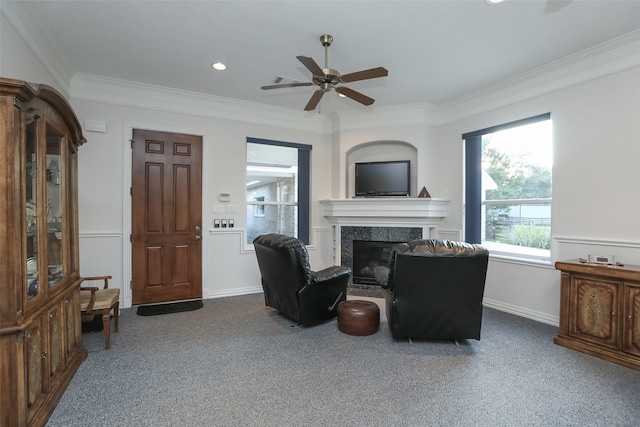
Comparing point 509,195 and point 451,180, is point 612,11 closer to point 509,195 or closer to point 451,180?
point 509,195

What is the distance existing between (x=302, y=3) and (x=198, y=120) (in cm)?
265

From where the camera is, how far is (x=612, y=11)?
2668mm

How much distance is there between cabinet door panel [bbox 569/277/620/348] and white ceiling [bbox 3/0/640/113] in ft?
7.56

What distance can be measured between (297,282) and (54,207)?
6.93 feet

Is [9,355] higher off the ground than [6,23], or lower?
lower

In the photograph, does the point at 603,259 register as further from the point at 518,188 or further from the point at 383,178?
the point at 383,178

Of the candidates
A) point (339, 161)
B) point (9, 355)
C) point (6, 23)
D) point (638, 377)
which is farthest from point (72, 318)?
point (638, 377)

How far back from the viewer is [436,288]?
2.86 metres

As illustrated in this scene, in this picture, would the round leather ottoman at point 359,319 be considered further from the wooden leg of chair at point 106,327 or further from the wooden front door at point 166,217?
the wooden front door at point 166,217

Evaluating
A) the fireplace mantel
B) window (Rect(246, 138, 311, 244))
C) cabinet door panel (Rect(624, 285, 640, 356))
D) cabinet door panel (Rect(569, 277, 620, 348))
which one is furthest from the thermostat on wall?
window (Rect(246, 138, 311, 244))

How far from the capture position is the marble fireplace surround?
4.89 m

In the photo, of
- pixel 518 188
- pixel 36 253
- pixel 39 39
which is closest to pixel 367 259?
pixel 518 188

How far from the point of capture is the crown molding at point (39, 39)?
8.24 feet

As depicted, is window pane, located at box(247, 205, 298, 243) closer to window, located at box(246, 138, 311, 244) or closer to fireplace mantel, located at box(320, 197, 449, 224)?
window, located at box(246, 138, 311, 244)
